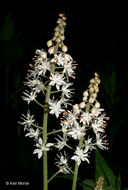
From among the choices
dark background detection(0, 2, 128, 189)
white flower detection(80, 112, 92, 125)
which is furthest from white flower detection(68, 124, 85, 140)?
dark background detection(0, 2, 128, 189)

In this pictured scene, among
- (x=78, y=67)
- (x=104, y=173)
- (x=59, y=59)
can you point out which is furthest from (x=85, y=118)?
(x=78, y=67)

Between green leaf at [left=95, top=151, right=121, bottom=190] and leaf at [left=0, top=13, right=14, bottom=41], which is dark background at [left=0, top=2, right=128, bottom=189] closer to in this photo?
leaf at [left=0, top=13, right=14, bottom=41]

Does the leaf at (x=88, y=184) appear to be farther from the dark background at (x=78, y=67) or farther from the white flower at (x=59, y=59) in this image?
the white flower at (x=59, y=59)

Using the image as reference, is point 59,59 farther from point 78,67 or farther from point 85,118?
point 78,67

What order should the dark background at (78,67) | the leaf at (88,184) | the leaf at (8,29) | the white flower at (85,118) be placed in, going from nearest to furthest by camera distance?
1. the white flower at (85,118)
2. the leaf at (88,184)
3. the dark background at (78,67)
4. the leaf at (8,29)

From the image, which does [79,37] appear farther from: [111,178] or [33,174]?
[111,178]

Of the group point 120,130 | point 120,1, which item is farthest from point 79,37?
point 120,130

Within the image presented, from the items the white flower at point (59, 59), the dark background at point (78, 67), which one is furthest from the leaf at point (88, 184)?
the white flower at point (59, 59)

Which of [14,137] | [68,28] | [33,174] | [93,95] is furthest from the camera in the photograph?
[68,28]
